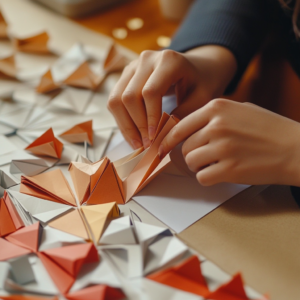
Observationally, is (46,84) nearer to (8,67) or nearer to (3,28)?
(8,67)

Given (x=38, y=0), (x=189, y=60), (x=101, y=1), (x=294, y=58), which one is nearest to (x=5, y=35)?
(x=38, y=0)

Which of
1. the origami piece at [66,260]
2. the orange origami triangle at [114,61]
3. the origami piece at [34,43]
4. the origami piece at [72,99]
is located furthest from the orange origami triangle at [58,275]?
the origami piece at [34,43]

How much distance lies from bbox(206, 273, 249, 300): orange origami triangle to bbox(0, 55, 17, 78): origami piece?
1.77ft

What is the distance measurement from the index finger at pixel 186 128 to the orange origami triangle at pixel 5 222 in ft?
0.63

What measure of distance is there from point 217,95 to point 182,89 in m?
0.07

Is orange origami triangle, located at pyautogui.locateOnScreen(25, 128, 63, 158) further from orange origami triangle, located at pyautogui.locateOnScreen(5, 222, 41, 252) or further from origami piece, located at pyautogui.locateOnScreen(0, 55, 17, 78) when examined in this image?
origami piece, located at pyautogui.locateOnScreen(0, 55, 17, 78)

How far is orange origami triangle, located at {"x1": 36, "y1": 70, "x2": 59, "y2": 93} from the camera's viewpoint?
567 mm

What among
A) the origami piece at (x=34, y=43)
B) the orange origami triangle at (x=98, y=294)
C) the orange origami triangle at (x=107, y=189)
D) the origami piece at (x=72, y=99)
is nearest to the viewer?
the orange origami triangle at (x=98, y=294)

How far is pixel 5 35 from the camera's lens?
74 centimetres

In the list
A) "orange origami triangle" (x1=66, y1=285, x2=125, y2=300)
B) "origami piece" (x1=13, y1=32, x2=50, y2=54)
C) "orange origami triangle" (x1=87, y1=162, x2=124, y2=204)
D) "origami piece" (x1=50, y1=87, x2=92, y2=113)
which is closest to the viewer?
"orange origami triangle" (x1=66, y1=285, x2=125, y2=300)

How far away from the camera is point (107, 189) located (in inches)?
15.1

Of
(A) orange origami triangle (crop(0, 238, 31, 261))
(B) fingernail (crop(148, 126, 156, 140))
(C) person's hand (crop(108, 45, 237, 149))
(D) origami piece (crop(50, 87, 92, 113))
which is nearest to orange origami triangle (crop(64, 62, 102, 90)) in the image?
(D) origami piece (crop(50, 87, 92, 113))

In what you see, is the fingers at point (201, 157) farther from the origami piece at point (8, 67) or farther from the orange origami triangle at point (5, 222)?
the origami piece at point (8, 67)

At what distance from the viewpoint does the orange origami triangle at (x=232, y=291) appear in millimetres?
278
